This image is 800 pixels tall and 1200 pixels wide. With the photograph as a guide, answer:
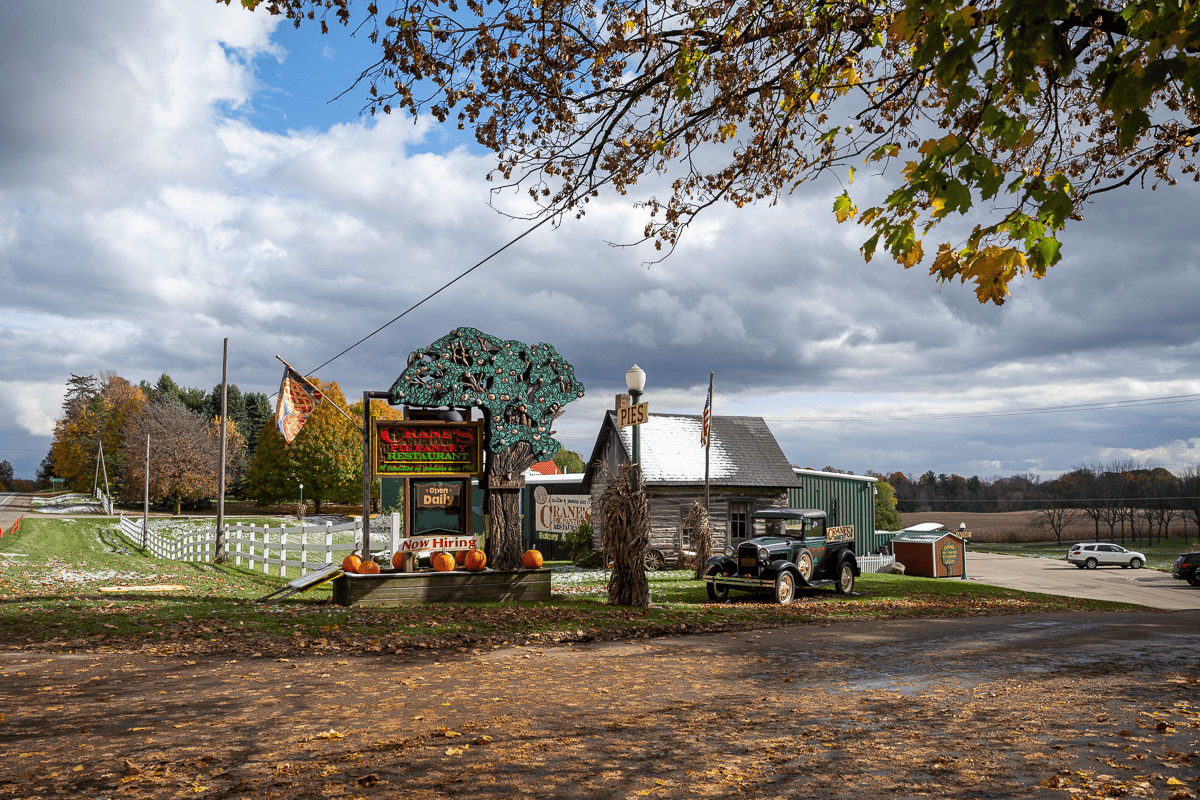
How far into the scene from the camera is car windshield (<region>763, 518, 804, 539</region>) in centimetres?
1750

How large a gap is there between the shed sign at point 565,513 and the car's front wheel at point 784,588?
12.0m

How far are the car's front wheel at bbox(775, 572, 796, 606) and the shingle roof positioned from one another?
1160 cm

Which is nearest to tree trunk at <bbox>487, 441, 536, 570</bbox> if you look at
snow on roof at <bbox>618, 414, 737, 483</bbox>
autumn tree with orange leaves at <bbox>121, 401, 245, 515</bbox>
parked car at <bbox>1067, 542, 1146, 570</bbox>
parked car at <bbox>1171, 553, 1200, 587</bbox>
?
snow on roof at <bbox>618, 414, 737, 483</bbox>

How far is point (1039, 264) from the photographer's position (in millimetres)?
5320

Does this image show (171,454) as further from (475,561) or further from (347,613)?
(347,613)

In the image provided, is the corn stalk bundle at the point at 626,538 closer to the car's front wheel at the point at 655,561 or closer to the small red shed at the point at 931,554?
the car's front wheel at the point at 655,561

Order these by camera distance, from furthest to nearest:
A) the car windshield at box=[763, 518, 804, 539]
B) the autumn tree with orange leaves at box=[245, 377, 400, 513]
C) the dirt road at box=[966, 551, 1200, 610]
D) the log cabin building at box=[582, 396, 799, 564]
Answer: the autumn tree with orange leaves at box=[245, 377, 400, 513] < the log cabin building at box=[582, 396, 799, 564] < the dirt road at box=[966, 551, 1200, 610] < the car windshield at box=[763, 518, 804, 539]

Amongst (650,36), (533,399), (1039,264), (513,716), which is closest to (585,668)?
(513,716)

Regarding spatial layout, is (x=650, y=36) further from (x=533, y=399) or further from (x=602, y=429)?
(x=602, y=429)

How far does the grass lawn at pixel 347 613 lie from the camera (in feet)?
32.9

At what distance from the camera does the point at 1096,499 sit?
6994cm

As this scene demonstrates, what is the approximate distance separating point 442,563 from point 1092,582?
28.6m

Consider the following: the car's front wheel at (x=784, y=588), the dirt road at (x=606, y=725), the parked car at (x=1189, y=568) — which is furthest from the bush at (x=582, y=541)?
the parked car at (x=1189, y=568)

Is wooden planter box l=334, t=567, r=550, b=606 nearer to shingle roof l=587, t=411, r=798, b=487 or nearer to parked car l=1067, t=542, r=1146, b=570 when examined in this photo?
shingle roof l=587, t=411, r=798, b=487
